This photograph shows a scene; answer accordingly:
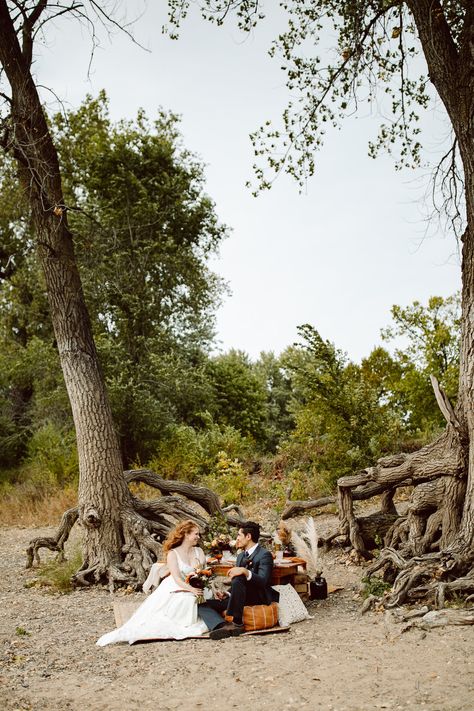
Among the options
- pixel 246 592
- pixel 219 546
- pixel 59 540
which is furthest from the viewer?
pixel 59 540

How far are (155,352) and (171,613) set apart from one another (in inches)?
521

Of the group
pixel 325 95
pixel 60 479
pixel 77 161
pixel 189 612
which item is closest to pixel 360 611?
pixel 189 612

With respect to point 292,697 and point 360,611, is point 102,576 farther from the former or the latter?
point 292,697

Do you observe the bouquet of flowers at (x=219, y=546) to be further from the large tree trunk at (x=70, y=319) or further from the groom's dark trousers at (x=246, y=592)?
the large tree trunk at (x=70, y=319)

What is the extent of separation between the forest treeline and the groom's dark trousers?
26.8ft

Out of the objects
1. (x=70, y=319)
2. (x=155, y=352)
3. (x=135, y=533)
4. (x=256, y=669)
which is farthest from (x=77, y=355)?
(x=155, y=352)

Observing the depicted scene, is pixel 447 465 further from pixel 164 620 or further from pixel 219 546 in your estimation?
pixel 164 620

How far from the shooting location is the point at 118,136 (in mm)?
20969

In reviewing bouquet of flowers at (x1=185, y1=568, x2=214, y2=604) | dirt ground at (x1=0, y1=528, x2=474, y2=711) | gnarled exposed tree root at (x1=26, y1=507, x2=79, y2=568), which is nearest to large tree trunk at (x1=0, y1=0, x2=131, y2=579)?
gnarled exposed tree root at (x1=26, y1=507, x2=79, y2=568)

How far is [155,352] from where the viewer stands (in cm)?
2086

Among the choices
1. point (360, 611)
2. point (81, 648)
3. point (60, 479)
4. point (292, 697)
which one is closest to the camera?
point (292, 697)

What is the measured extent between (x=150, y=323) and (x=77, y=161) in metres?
5.01

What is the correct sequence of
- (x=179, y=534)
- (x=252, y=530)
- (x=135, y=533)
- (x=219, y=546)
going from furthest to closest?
(x=135, y=533) → (x=219, y=546) → (x=179, y=534) → (x=252, y=530)

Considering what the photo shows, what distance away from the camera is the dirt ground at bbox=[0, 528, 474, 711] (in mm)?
5660
